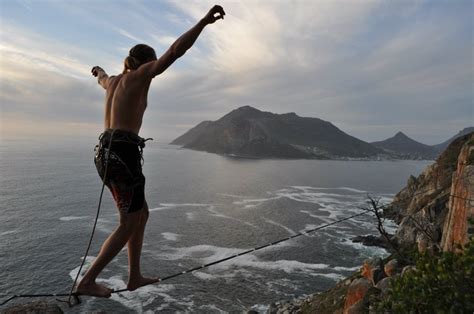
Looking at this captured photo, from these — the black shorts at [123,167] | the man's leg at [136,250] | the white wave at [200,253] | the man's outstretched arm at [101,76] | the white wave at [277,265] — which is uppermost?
the man's outstretched arm at [101,76]

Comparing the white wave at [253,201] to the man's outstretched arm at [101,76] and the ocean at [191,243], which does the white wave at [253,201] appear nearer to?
the ocean at [191,243]

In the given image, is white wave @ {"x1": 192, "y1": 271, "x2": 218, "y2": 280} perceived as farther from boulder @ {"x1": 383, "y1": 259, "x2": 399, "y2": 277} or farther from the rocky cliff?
the rocky cliff

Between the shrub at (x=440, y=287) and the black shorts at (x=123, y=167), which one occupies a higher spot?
the black shorts at (x=123, y=167)

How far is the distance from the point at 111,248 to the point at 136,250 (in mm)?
464

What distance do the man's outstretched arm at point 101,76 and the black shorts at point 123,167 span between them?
→ 3.60ft

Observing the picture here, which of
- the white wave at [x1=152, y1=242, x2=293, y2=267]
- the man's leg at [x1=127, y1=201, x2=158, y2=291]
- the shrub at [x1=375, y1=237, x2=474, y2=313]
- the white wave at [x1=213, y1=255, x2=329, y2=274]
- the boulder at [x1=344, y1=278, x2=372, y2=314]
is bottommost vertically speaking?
the white wave at [x1=213, y1=255, x2=329, y2=274]

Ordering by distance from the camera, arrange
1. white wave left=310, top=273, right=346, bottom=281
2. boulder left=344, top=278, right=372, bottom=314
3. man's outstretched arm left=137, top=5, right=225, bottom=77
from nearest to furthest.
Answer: man's outstretched arm left=137, top=5, right=225, bottom=77, boulder left=344, top=278, right=372, bottom=314, white wave left=310, top=273, right=346, bottom=281

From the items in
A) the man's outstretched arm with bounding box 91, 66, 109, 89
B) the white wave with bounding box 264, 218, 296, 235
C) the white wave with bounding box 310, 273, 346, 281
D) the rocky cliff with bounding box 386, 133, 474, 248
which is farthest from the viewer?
the white wave with bounding box 264, 218, 296, 235

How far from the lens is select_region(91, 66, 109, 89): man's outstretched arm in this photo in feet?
16.6

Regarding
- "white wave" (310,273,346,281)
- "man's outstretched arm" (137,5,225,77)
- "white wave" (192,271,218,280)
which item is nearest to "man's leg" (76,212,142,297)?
"man's outstretched arm" (137,5,225,77)

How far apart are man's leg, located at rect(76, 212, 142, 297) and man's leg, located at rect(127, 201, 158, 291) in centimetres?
11

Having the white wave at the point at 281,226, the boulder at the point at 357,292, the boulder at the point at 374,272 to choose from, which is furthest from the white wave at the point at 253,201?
the boulder at the point at 357,292

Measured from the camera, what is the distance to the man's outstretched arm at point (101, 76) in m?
5.07

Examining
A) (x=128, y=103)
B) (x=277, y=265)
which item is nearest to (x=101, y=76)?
(x=128, y=103)
